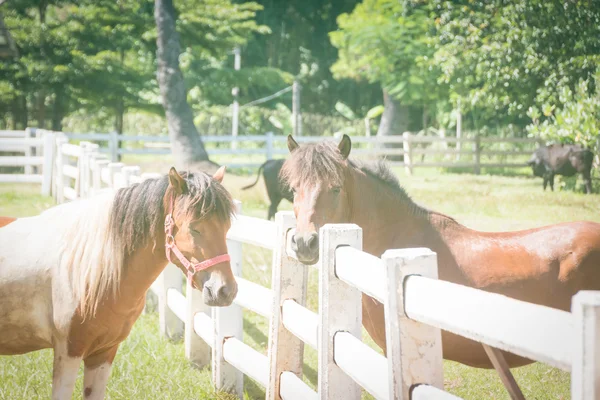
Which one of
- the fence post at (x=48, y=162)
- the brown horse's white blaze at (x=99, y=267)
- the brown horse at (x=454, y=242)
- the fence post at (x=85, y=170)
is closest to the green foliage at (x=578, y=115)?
the brown horse at (x=454, y=242)

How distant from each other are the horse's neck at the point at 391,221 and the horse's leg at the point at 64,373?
1.62 metres

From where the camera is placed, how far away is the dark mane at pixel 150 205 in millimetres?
2615

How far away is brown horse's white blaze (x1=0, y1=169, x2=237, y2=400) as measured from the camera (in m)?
2.62

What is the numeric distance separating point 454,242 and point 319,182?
83cm

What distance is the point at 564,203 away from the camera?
18.7 ft

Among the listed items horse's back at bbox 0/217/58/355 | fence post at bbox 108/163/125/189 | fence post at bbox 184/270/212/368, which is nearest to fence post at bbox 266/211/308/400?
horse's back at bbox 0/217/58/355

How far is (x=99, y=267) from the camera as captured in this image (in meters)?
2.76

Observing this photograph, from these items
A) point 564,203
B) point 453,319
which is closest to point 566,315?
point 453,319

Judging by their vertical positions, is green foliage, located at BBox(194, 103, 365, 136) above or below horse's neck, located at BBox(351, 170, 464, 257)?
above

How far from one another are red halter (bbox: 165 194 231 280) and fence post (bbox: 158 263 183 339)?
2.09m

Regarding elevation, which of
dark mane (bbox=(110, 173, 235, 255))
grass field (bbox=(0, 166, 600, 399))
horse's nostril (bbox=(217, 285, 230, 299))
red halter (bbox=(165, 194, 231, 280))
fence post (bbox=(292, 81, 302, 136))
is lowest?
grass field (bbox=(0, 166, 600, 399))

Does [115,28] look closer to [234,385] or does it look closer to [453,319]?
[234,385]

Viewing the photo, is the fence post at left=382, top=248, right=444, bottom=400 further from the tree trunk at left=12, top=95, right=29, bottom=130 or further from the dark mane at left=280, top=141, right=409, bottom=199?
the tree trunk at left=12, top=95, right=29, bottom=130

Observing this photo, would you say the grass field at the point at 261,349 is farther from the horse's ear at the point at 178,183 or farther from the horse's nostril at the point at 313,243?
the horse's ear at the point at 178,183
